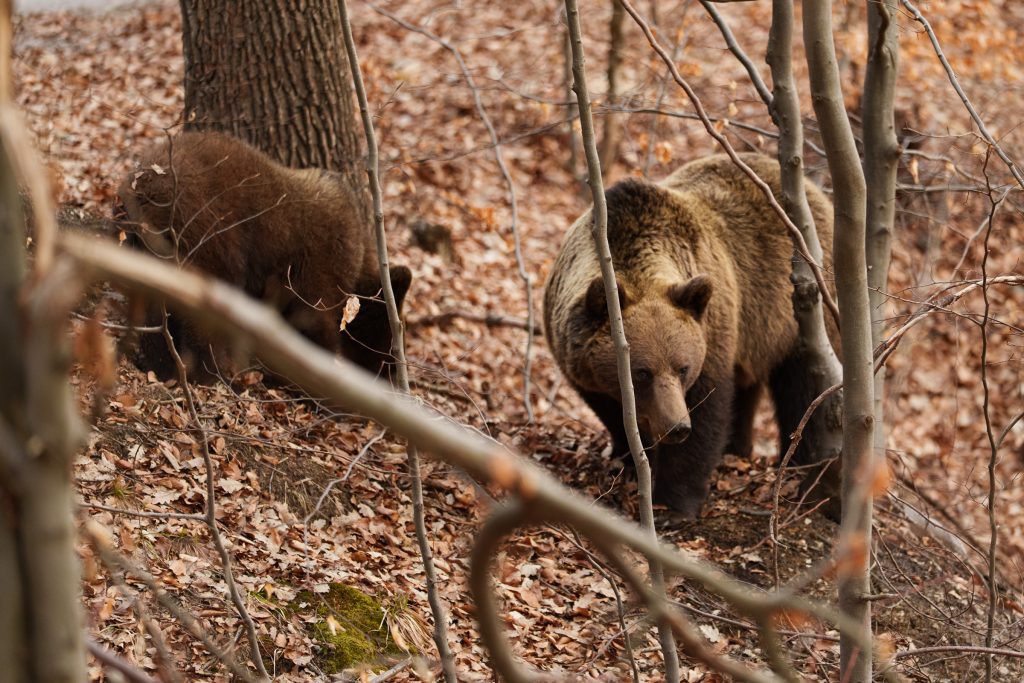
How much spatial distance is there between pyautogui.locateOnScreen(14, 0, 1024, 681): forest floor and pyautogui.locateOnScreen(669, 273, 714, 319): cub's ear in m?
1.34

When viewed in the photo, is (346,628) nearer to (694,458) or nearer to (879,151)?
(694,458)

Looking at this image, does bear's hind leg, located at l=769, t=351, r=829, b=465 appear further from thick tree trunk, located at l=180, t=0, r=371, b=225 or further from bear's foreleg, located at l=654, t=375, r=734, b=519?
thick tree trunk, located at l=180, t=0, r=371, b=225

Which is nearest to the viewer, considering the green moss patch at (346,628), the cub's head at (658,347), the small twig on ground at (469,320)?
the green moss patch at (346,628)

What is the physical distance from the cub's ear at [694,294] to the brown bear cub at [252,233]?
1.98 metres

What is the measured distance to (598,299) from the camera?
6285mm

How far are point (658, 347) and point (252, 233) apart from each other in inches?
Answer: 118

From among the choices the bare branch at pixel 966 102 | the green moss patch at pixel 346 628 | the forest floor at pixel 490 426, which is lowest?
the green moss patch at pixel 346 628

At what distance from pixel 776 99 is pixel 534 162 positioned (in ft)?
24.2

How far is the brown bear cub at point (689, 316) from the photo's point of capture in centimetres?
637

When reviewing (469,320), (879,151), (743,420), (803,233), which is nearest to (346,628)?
(803,233)

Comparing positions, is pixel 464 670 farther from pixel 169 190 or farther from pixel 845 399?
pixel 169 190

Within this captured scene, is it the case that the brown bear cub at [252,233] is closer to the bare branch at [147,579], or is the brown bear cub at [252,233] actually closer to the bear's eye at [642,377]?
the bear's eye at [642,377]

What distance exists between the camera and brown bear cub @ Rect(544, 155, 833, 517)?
637 centimetres

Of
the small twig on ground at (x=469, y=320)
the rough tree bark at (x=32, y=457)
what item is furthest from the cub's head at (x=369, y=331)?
the rough tree bark at (x=32, y=457)
